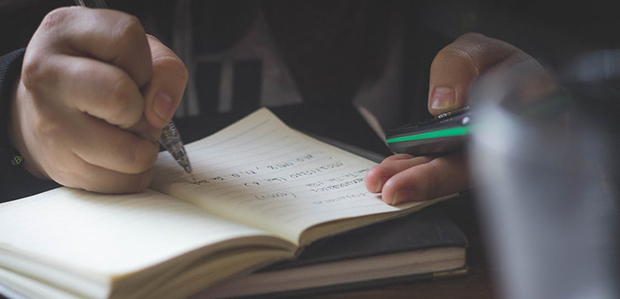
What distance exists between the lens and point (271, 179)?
573 mm

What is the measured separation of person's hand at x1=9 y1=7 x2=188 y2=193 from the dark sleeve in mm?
87

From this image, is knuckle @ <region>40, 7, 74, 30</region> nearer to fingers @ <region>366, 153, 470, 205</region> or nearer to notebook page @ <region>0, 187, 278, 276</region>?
notebook page @ <region>0, 187, 278, 276</region>

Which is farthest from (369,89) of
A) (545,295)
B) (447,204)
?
(545,295)

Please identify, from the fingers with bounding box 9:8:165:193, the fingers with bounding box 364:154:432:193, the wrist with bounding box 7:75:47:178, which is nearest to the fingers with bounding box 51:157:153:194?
the fingers with bounding box 9:8:165:193

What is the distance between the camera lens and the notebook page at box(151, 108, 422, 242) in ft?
1.59

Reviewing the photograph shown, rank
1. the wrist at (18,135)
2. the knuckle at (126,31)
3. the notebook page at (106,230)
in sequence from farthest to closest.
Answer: the wrist at (18,135) → the knuckle at (126,31) → the notebook page at (106,230)

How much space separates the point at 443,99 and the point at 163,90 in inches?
10.7

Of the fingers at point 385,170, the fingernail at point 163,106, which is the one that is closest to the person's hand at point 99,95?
the fingernail at point 163,106

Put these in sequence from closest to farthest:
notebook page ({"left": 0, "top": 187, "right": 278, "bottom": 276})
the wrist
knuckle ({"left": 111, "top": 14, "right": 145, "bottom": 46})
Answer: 1. notebook page ({"left": 0, "top": 187, "right": 278, "bottom": 276})
2. knuckle ({"left": 111, "top": 14, "right": 145, "bottom": 46})
3. the wrist

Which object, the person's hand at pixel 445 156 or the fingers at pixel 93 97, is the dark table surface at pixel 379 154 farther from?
the fingers at pixel 93 97

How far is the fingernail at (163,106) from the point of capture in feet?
1.72

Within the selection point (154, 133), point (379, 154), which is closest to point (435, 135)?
point (379, 154)

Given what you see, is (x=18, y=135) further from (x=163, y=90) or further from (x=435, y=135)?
(x=435, y=135)

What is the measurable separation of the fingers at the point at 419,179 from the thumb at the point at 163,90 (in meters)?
0.19
